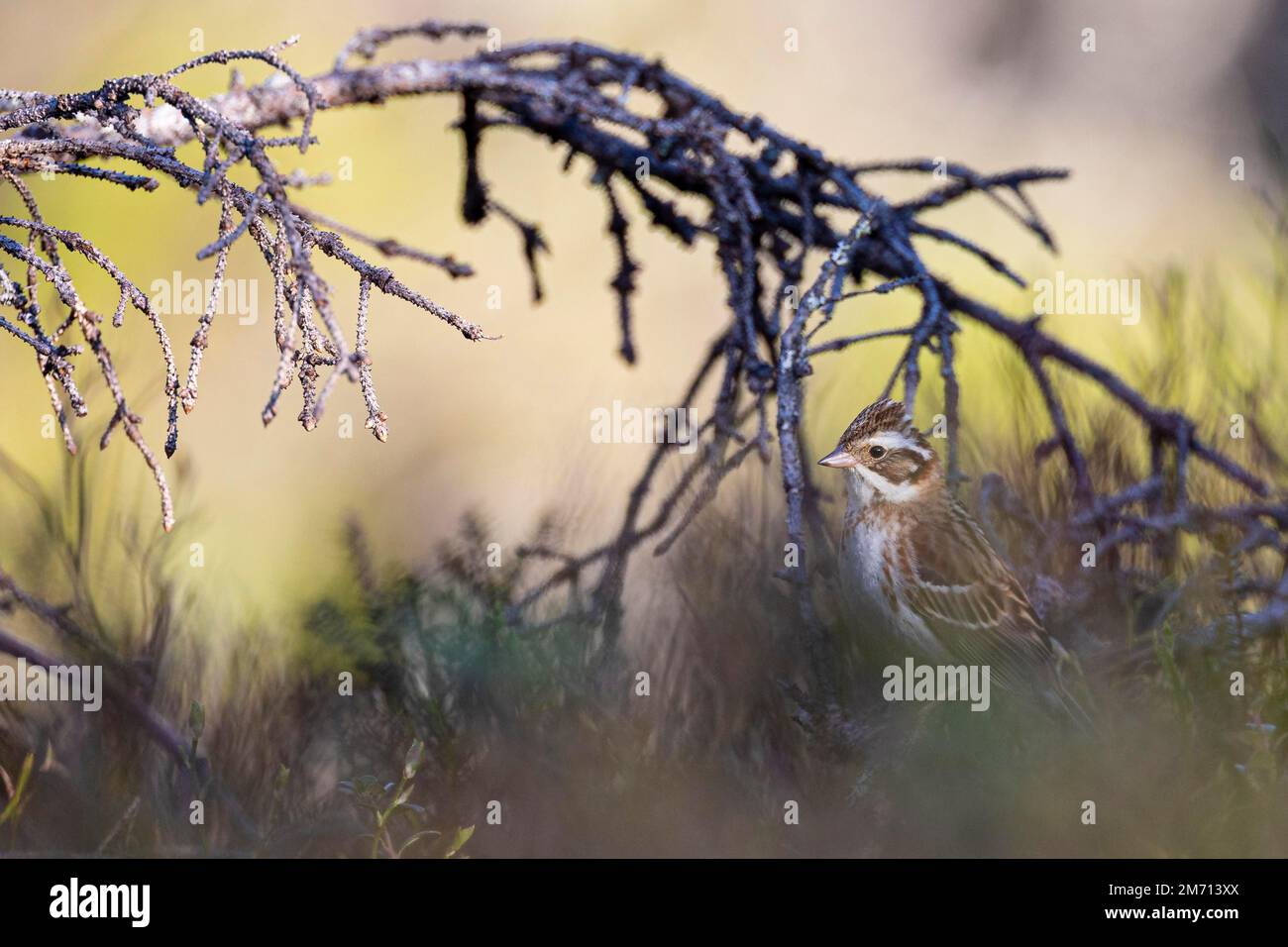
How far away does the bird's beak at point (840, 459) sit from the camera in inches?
138

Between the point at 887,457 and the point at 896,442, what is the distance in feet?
0.23

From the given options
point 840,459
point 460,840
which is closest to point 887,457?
point 840,459

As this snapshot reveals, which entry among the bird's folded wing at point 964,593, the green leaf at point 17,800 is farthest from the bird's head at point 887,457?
the green leaf at point 17,800

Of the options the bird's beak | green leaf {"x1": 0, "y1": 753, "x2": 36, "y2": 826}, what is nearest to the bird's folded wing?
the bird's beak

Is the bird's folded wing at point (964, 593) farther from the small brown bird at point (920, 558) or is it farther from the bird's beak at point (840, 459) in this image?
the bird's beak at point (840, 459)

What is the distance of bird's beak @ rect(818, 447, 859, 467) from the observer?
11.5ft

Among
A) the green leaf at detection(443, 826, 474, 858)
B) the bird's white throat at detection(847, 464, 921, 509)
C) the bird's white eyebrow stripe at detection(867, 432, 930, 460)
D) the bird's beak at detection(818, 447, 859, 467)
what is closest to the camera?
the green leaf at detection(443, 826, 474, 858)

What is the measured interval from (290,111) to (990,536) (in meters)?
1.97

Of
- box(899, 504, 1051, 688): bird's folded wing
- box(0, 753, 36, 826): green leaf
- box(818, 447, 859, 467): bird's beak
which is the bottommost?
box(0, 753, 36, 826): green leaf

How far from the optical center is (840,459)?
3551mm

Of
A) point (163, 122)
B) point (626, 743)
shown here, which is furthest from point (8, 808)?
point (163, 122)

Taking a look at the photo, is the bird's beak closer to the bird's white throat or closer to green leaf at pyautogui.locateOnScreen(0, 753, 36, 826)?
the bird's white throat

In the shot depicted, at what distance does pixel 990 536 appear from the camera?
3.08 meters

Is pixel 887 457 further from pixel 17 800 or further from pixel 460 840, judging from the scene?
pixel 17 800
